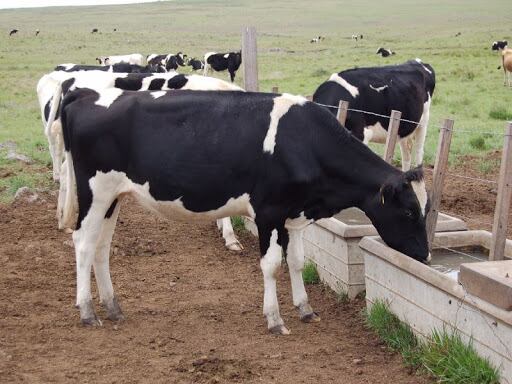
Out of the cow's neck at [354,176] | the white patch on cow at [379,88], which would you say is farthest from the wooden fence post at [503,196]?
the white patch on cow at [379,88]

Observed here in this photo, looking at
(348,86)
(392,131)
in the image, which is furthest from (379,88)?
(392,131)

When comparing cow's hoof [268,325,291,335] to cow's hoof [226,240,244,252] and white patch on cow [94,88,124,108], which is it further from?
cow's hoof [226,240,244,252]

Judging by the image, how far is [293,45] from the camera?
67000 millimetres

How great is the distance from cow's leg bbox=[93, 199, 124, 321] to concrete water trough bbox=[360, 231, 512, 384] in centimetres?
221

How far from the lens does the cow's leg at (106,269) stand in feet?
22.3

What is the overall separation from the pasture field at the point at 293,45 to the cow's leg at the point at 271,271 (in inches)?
101

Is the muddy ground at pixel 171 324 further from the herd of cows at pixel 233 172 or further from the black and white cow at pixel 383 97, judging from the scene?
the black and white cow at pixel 383 97

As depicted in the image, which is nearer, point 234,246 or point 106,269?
point 106,269

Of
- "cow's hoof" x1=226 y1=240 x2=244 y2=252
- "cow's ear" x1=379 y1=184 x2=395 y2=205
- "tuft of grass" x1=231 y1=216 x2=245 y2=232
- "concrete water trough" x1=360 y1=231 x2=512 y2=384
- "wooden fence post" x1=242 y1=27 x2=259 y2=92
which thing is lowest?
"tuft of grass" x1=231 y1=216 x2=245 y2=232

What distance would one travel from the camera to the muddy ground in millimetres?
5535

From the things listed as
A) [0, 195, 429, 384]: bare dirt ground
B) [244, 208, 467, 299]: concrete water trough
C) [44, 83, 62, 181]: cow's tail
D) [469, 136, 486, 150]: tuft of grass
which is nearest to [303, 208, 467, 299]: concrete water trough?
[244, 208, 467, 299]: concrete water trough

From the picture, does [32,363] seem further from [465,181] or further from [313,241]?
[465,181]

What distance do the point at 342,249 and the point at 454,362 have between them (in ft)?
7.15

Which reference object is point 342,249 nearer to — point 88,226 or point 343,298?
point 343,298
